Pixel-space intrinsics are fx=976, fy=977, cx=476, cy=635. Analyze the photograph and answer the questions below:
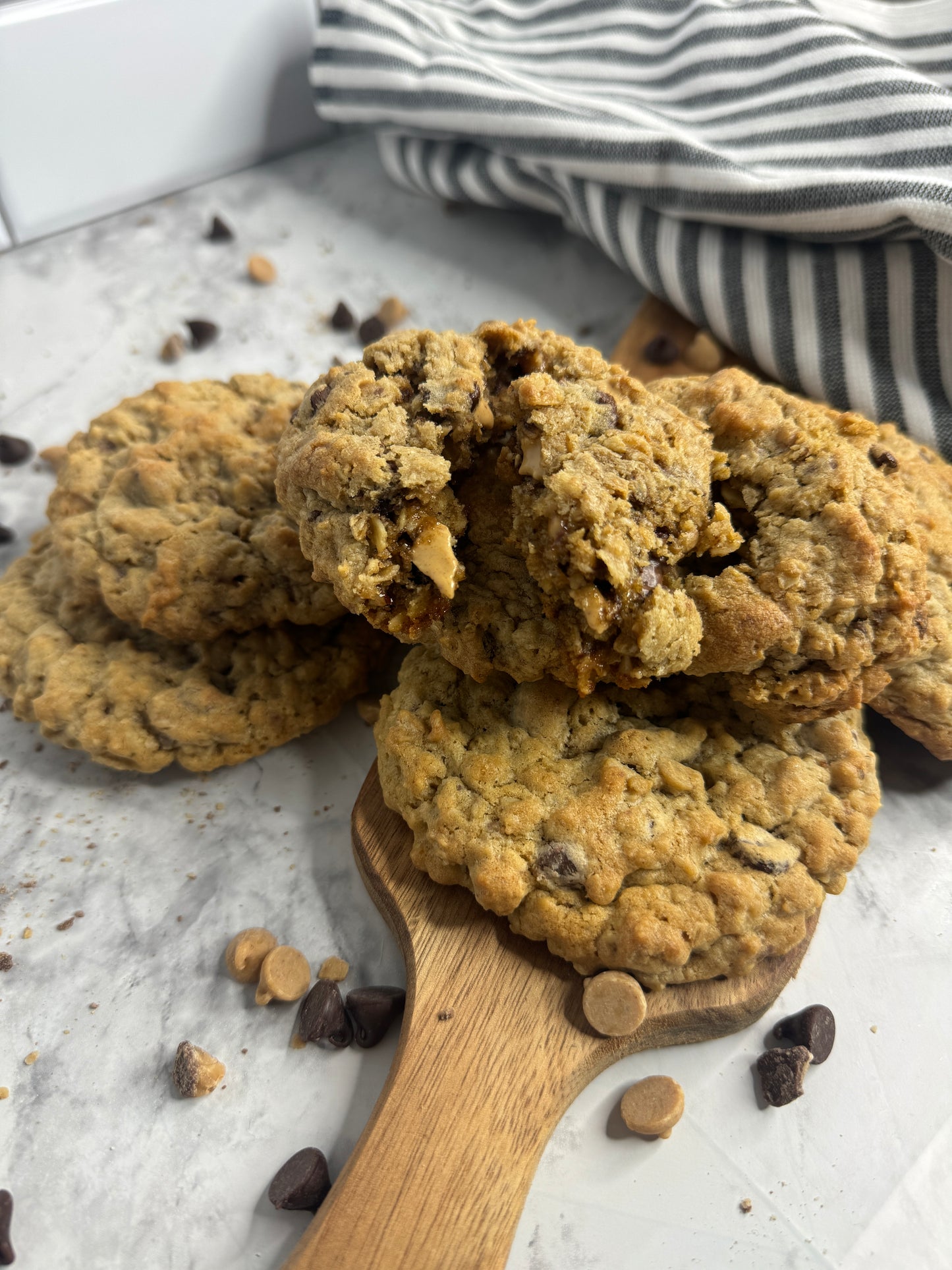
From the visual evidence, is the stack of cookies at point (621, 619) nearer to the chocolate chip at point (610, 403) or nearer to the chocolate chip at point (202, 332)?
the chocolate chip at point (610, 403)

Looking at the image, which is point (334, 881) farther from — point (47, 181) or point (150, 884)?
point (47, 181)

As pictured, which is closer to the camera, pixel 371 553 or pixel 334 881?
pixel 371 553

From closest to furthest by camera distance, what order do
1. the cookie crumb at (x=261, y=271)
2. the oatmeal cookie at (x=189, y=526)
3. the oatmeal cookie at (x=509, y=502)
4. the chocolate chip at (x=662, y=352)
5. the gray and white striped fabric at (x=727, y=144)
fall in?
the oatmeal cookie at (x=509, y=502), the oatmeal cookie at (x=189, y=526), the gray and white striped fabric at (x=727, y=144), the chocolate chip at (x=662, y=352), the cookie crumb at (x=261, y=271)

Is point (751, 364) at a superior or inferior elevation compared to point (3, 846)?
superior

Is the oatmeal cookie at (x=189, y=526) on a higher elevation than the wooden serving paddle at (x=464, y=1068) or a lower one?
higher

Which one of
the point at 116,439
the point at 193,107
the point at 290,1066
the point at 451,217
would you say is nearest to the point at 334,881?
the point at 290,1066

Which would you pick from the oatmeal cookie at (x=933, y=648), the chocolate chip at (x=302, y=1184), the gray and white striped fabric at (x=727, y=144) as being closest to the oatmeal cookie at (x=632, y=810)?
the oatmeal cookie at (x=933, y=648)

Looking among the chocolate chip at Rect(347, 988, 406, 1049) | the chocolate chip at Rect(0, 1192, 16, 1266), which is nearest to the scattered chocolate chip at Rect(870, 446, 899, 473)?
the chocolate chip at Rect(347, 988, 406, 1049)
